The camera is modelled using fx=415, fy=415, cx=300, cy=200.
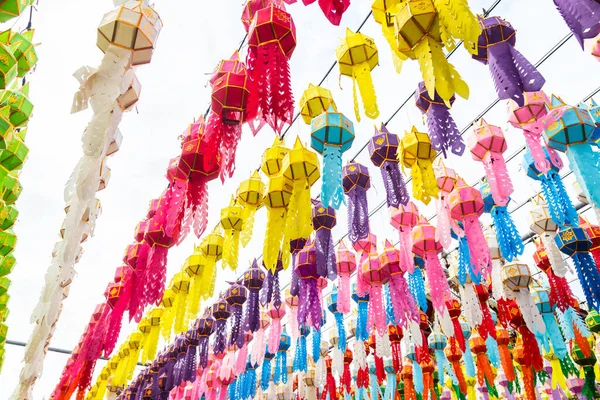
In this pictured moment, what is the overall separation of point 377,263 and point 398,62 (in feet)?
9.75

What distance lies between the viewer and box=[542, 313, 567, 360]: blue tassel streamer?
16.8ft

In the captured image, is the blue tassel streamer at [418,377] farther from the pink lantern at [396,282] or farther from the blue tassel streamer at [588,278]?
the blue tassel streamer at [588,278]

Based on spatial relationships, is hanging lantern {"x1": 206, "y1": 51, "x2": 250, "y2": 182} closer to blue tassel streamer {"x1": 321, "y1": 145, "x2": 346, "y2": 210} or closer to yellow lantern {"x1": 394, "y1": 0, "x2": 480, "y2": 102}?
blue tassel streamer {"x1": 321, "y1": 145, "x2": 346, "y2": 210}

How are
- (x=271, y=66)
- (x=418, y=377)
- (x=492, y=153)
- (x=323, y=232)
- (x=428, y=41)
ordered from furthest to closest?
(x=418, y=377) < (x=323, y=232) < (x=492, y=153) < (x=271, y=66) < (x=428, y=41)

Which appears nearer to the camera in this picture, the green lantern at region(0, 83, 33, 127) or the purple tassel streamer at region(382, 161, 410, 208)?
the green lantern at region(0, 83, 33, 127)

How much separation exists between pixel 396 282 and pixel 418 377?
3737 mm

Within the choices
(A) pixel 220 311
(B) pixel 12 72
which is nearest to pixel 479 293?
(A) pixel 220 311

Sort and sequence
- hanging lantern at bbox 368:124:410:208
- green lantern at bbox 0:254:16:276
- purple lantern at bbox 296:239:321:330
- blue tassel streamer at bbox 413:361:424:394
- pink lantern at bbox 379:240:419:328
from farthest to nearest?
1. blue tassel streamer at bbox 413:361:424:394
2. green lantern at bbox 0:254:16:276
3. pink lantern at bbox 379:240:419:328
4. purple lantern at bbox 296:239:321:330
5. hanging lantern at bbox 368:124:410:208

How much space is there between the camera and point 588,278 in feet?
12.6

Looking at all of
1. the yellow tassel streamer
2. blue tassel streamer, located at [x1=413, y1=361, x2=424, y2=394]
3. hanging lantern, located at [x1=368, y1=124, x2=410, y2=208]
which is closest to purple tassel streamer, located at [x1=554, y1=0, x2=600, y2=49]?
the yellow tassel streamer

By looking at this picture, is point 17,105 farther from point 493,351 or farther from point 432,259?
point 493,351

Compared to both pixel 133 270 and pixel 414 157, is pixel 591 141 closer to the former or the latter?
pixel 414 157

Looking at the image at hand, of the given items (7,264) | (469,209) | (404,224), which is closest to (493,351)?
(404,224)

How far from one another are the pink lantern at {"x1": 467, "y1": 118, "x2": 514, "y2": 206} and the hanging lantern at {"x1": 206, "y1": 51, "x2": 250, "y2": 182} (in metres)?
2.16
